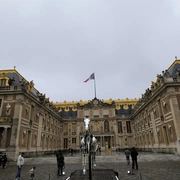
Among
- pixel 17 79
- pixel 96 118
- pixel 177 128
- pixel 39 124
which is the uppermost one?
pixel 17 79

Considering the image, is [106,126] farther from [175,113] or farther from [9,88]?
[9,88]

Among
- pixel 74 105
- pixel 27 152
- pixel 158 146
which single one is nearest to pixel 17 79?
pixel 27 152

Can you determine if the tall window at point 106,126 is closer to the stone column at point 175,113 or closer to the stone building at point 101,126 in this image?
the stone building at point 101,126

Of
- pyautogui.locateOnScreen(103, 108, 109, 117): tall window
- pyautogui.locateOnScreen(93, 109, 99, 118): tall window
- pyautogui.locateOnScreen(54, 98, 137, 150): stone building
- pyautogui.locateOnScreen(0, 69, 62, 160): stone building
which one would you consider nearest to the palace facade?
pyautogui.locateOnScreen(0, 69, 62, 160): stone building

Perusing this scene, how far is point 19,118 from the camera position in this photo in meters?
23.6

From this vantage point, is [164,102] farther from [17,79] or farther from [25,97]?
[17,79]

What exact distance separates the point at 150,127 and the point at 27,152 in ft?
77.8

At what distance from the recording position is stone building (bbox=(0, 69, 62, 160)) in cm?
2259

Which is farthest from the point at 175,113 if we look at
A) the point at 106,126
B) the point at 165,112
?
the point at 106,126

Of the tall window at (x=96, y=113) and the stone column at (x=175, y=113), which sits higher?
the tall window at (x=96, y=113)

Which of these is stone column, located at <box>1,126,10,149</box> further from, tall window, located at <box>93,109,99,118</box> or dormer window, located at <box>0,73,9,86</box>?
tall window, located at <box>93,109,99,118</box>

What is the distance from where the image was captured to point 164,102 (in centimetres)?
2480

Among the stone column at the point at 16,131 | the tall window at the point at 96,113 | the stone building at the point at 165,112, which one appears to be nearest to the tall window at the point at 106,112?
the tall window at the point at 96,113

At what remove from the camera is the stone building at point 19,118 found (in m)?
22.6
